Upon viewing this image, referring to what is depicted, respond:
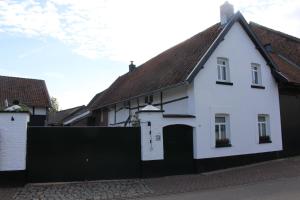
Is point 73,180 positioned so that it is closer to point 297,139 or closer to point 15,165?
point 15,165

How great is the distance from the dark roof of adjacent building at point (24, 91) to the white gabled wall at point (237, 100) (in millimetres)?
15232

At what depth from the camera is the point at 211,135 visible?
15766mm

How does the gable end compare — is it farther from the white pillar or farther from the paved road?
the paved road

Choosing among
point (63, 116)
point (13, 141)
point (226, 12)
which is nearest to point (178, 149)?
point (13, 141)

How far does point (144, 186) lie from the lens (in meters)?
12.2

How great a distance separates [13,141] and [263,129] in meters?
12.7

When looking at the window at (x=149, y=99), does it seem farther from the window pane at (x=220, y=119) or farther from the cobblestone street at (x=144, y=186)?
the cobblestone street at (x=144, y=186)

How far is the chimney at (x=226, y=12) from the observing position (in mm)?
17641

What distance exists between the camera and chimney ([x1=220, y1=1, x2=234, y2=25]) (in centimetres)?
1764

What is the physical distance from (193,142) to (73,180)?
551cm

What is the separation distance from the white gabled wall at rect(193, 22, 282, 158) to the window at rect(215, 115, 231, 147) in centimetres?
23

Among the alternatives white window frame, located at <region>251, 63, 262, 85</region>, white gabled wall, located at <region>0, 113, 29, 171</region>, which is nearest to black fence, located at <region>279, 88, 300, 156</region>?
white window frame, located at <region>251, 63, 262, 85</region>

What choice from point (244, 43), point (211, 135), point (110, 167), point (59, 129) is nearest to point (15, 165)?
point (59, 129)

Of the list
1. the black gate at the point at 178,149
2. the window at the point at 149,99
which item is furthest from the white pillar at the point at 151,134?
the window at the point at 149,99
